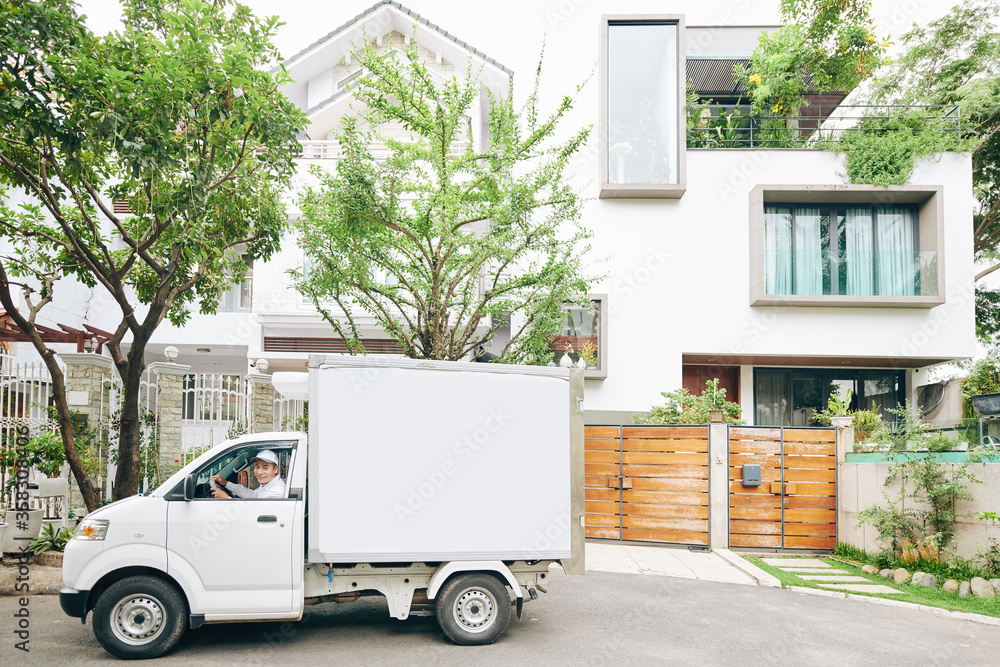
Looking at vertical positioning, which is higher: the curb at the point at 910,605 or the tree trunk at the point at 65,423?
the tree trunk at the point at 65,423

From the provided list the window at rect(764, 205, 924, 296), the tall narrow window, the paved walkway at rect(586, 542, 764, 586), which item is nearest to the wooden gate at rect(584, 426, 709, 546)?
the paved walkway at rect(586, 542, 764, 586)

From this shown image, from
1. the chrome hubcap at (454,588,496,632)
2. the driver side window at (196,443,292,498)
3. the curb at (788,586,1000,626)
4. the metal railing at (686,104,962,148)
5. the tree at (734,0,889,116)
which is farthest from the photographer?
the tree at (734,0,889,116)

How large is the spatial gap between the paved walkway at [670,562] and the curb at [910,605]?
568 mm

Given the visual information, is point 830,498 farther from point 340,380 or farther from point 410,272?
point 340,380

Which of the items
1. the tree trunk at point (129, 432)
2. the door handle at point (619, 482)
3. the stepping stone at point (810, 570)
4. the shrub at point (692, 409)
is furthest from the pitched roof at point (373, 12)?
the stepping stone at point (810, 570)

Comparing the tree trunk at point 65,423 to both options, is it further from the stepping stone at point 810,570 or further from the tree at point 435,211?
the stepping stone at point 810,570

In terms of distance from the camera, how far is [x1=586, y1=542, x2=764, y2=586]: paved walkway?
36.9ft

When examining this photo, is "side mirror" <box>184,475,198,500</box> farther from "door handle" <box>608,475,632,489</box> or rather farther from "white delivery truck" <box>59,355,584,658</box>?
"door handle" <box>608,475,632,489</box>

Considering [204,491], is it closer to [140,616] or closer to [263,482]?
[263,482]

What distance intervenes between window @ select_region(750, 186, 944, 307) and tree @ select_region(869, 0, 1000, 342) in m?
2.32

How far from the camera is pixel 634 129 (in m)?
17.7

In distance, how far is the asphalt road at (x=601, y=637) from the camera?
6766 mm

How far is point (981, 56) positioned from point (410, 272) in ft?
53.5

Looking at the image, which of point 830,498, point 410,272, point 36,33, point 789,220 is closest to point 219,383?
point 410,272
